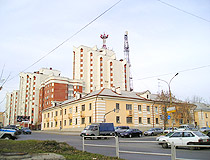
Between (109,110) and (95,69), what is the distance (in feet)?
159

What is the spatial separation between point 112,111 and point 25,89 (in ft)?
230

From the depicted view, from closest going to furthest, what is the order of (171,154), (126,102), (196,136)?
(171,154), (196,136), (126,102)

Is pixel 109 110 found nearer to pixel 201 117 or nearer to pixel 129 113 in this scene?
pixel 129 113

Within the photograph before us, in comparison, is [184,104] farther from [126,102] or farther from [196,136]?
[196,136]

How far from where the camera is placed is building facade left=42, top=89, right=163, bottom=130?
43219 millimetres

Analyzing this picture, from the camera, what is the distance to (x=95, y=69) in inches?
3595

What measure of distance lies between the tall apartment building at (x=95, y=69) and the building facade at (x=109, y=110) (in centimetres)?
3518

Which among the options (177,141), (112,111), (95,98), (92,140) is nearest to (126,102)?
(112,111)

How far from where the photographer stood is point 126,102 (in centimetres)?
4709

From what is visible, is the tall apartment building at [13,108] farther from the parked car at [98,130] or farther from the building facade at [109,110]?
the parked car at [98,130]

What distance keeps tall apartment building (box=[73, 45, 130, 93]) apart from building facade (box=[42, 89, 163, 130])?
35178mm

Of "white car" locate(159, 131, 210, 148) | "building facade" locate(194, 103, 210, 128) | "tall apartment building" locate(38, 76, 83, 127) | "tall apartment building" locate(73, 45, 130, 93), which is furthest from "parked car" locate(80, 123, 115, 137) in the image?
"tall apartment building" locate(73, 45, 130, 93)

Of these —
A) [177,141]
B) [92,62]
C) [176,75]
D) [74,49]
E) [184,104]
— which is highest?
[74,49]

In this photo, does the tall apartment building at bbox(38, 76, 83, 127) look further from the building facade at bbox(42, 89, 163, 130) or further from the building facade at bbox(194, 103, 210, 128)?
the building facade at bbox(194, 103, 210, 128)
